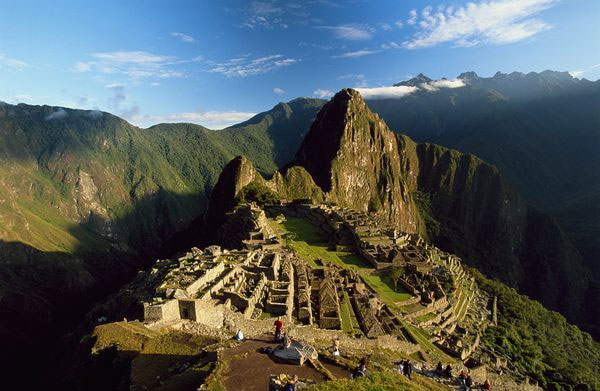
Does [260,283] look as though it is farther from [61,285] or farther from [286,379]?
[61,285]

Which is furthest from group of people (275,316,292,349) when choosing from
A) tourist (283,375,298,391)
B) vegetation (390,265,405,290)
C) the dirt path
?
vegetation (390,265,405,290)

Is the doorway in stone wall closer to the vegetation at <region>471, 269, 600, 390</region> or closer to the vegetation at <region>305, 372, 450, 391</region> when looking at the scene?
the vegetation at <region>305, 372, 450, 391</region>

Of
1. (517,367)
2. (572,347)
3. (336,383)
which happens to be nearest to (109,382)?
(336,383)

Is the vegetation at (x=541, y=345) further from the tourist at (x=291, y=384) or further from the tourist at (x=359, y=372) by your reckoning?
the tourist at (x=291, y=384)

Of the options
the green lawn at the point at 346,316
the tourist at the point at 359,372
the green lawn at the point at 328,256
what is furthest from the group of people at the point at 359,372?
the green lawn at the point at 328,256

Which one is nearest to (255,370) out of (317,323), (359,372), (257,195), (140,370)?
(359,372)

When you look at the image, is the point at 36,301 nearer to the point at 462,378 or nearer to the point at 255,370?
the point at 462,378
